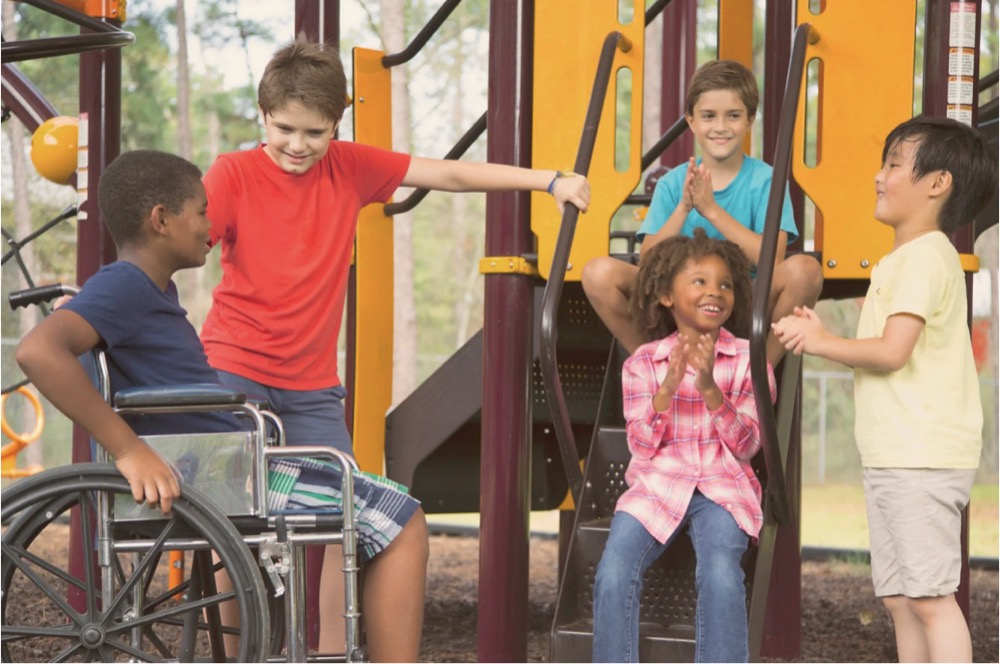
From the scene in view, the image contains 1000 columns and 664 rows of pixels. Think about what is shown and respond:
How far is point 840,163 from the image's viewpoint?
159 inches

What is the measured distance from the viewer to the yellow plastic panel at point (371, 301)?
16.5ft

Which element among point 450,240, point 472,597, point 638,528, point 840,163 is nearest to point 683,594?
point 638,528

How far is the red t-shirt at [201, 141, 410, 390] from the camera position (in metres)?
3.48

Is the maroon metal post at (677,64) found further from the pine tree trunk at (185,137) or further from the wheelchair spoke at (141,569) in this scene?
the pine tree trunk at (185,137)

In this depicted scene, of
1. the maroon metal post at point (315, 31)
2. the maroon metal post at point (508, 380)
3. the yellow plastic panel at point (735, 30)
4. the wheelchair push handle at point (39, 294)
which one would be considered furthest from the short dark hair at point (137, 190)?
the yellow plastic panel at point (735, 30)

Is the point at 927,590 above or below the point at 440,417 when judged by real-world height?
below

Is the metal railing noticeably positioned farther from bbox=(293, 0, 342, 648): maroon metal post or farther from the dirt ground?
the dirt ground

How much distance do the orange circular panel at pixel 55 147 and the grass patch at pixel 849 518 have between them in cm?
Answer: 801

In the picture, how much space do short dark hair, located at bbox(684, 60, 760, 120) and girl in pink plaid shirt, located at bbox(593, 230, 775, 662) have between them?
0.54 m

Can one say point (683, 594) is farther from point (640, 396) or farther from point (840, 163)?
point (840, 163)

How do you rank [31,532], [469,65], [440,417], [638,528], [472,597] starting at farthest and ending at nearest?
[469,65], [472,597], [440,417], [638,528], [31,532]

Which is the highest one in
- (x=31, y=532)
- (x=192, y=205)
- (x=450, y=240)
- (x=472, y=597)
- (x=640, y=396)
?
(x=450, y=240)

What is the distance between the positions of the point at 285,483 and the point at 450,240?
19.9 m

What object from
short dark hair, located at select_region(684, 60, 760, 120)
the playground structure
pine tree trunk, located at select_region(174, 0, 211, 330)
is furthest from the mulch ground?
pine tree trunk, located at select_region(174, 0, 211, 330)
